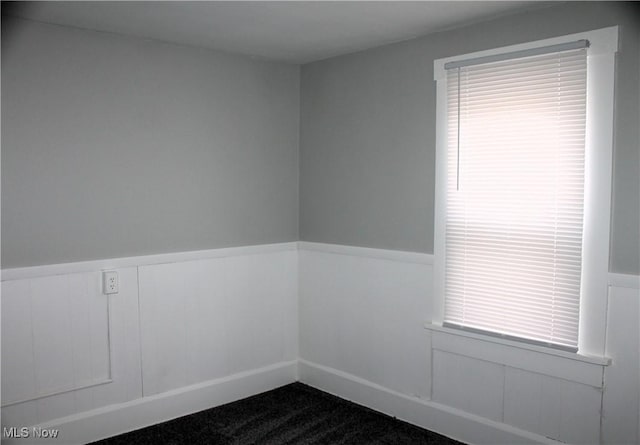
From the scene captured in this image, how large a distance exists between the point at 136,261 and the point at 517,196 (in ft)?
7.13

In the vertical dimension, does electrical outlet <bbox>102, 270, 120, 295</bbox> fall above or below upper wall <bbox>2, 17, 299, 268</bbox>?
below

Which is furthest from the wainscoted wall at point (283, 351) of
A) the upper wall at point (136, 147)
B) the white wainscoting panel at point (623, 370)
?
the upper wall at point (136, 147)

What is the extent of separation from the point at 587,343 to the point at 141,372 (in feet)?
8.09

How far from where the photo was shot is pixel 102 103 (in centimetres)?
317

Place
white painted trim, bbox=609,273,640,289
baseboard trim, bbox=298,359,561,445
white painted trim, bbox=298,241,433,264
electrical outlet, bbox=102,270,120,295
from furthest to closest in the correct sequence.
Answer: white painted trim, bbox=298,241,433,264, electrical outlet, bbox=102,270,120,295, baseboard trim, bbox=298,359,561,445, white painted trim, bbox=609,273,640,289

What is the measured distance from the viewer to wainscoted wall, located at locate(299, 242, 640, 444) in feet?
8.69

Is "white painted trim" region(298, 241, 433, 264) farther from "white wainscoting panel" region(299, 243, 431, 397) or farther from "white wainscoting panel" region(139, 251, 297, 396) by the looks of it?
"white wainscoting panel" region(139, 251, 297, 396)

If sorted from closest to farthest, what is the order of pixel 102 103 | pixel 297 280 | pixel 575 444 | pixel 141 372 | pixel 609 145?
pixel 609 145, pixel 575 444, pixel 102 103, pixel 141 372, pixel 297 280

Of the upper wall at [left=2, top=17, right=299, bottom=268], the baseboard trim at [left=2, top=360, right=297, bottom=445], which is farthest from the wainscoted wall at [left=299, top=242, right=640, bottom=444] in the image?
the upper wall at [left=2, top=17, right=299, bottom=268]

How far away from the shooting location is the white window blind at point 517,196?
108 inches

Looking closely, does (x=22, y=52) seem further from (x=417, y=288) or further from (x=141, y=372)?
(x=417, y=288)

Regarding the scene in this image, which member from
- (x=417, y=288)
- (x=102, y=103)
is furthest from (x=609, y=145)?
(x=102, y=103)

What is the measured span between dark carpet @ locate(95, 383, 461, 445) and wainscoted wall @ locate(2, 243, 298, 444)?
0.13m

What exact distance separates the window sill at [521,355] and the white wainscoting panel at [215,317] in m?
1.19
